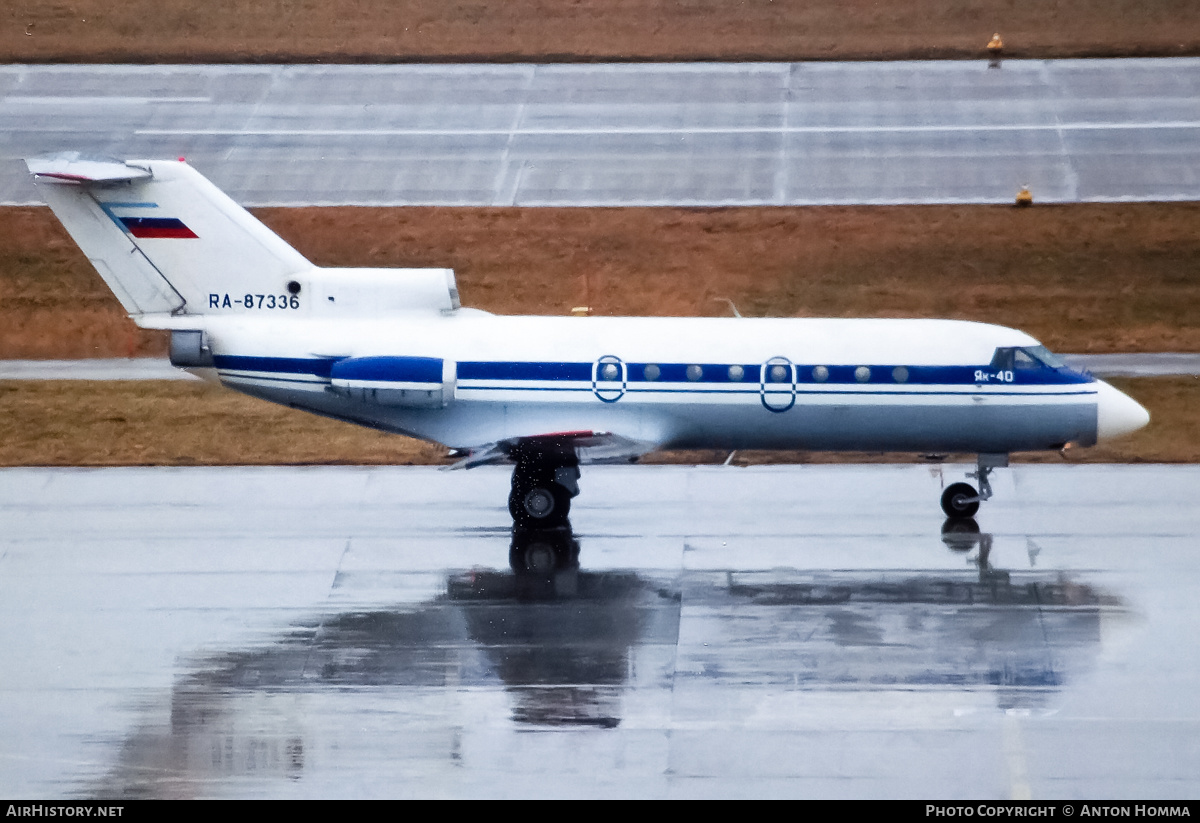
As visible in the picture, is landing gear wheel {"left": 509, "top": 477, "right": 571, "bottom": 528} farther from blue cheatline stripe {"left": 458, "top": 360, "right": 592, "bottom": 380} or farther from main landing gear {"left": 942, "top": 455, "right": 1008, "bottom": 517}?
main landing gear {"left": 942, "top": 455, "right": 1008, "bottom": 517}

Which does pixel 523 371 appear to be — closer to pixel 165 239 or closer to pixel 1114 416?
pixel 165 239

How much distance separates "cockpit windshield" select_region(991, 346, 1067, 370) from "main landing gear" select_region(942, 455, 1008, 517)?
1422mm

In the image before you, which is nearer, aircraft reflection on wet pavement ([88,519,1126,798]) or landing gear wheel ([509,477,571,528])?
aircraft reflection on wet pavement ([88,519,1126,798])

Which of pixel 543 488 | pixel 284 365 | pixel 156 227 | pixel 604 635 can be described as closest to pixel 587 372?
pixel 543 488

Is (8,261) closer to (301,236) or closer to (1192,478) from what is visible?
(301,236)

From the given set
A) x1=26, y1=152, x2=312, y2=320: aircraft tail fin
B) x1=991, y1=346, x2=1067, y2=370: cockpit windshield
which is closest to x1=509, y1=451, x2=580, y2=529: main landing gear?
x1=26, y1=152, x2=312, y2=320: aircraft tail fin

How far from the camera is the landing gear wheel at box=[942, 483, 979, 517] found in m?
25.8

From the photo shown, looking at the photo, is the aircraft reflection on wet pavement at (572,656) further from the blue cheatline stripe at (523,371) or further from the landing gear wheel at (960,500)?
the blue cheatline stripe at (523,371)

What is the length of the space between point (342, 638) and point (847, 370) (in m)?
8.18

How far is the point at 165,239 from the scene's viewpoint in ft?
83.8

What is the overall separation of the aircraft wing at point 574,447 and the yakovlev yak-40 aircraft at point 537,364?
32mm

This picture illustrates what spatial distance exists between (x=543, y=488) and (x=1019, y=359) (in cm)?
707
